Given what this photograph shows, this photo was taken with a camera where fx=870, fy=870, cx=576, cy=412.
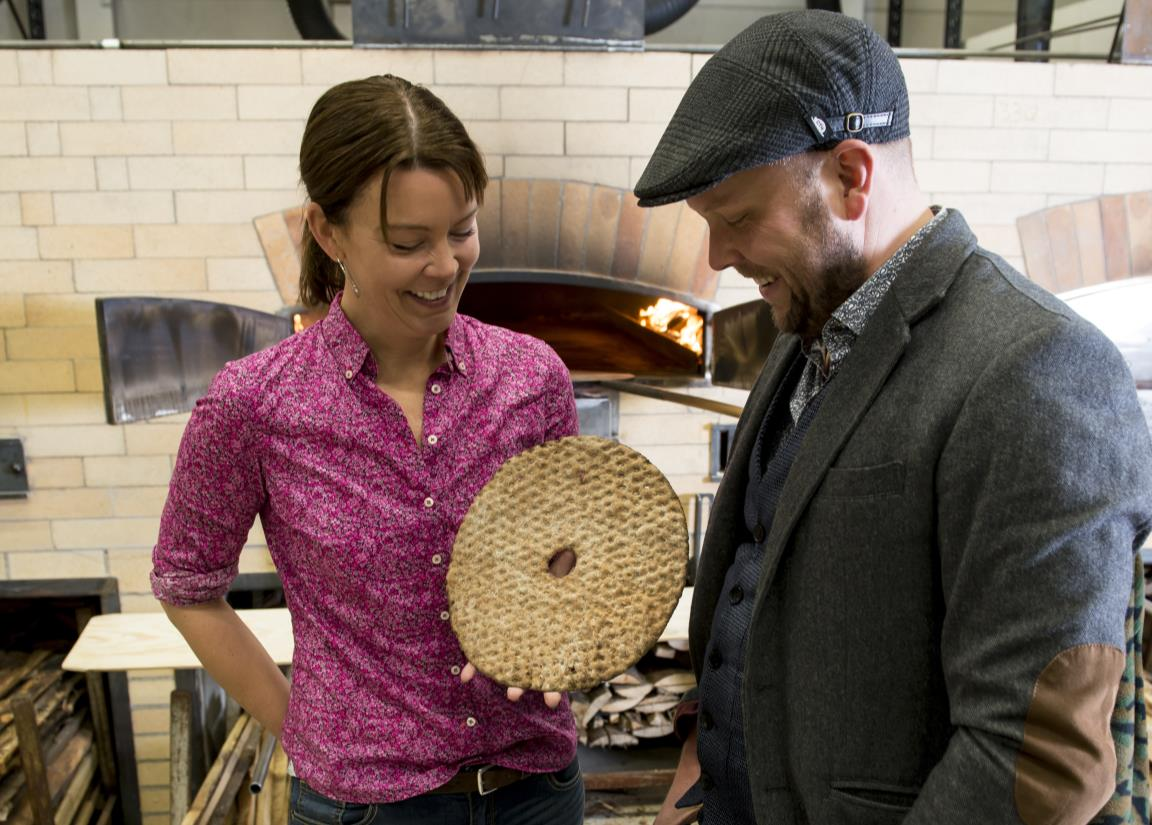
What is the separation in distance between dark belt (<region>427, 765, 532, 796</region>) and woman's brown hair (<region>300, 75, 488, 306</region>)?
0.62m

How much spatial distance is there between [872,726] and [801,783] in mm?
106

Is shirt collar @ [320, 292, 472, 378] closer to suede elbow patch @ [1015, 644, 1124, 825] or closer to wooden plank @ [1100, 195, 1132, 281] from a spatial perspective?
suede elbow patch @ [1015, 644, 1124, 825]

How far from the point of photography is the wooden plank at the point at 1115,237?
8.20 feet

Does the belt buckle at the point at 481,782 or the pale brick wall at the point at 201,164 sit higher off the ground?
the pale brick wall at the point at 201,164

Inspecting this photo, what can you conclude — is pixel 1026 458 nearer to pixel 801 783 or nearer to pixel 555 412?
pixel 801 783

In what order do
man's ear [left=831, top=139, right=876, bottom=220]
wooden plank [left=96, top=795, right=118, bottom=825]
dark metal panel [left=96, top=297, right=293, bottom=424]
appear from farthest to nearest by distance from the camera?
1. wooden plank [left=96, top=795, right=118, bottom=825]
2. dark metal panel [left=96, top=297, right=293, bottom=424]
3. man's ear [left=831, top=139, right=876, bottom=220]

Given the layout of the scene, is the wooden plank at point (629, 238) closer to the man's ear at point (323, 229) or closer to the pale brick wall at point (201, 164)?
the pale brick wall at point (201, 164)

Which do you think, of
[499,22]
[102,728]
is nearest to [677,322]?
[499,22]

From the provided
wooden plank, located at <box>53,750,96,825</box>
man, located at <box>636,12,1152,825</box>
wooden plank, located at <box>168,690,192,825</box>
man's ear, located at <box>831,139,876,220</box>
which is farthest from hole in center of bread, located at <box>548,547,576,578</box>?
wooden plank, located at <box>53,750,96,825</box>

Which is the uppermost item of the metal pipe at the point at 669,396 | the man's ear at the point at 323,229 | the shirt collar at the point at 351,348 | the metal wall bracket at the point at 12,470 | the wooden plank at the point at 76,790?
the man's ear at the point at 323,229

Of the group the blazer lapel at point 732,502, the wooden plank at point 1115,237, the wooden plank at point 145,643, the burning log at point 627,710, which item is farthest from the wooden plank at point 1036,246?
the wooden plank at point 145,643

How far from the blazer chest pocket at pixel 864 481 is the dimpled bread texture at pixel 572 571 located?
8.6 inches

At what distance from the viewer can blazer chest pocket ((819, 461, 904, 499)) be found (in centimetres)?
75

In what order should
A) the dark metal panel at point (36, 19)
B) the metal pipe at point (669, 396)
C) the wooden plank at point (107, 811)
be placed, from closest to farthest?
the metal pipe at point (669, 396)
the wooden plank at point (107, 811)
the dark metal panel at point (36, 19)
